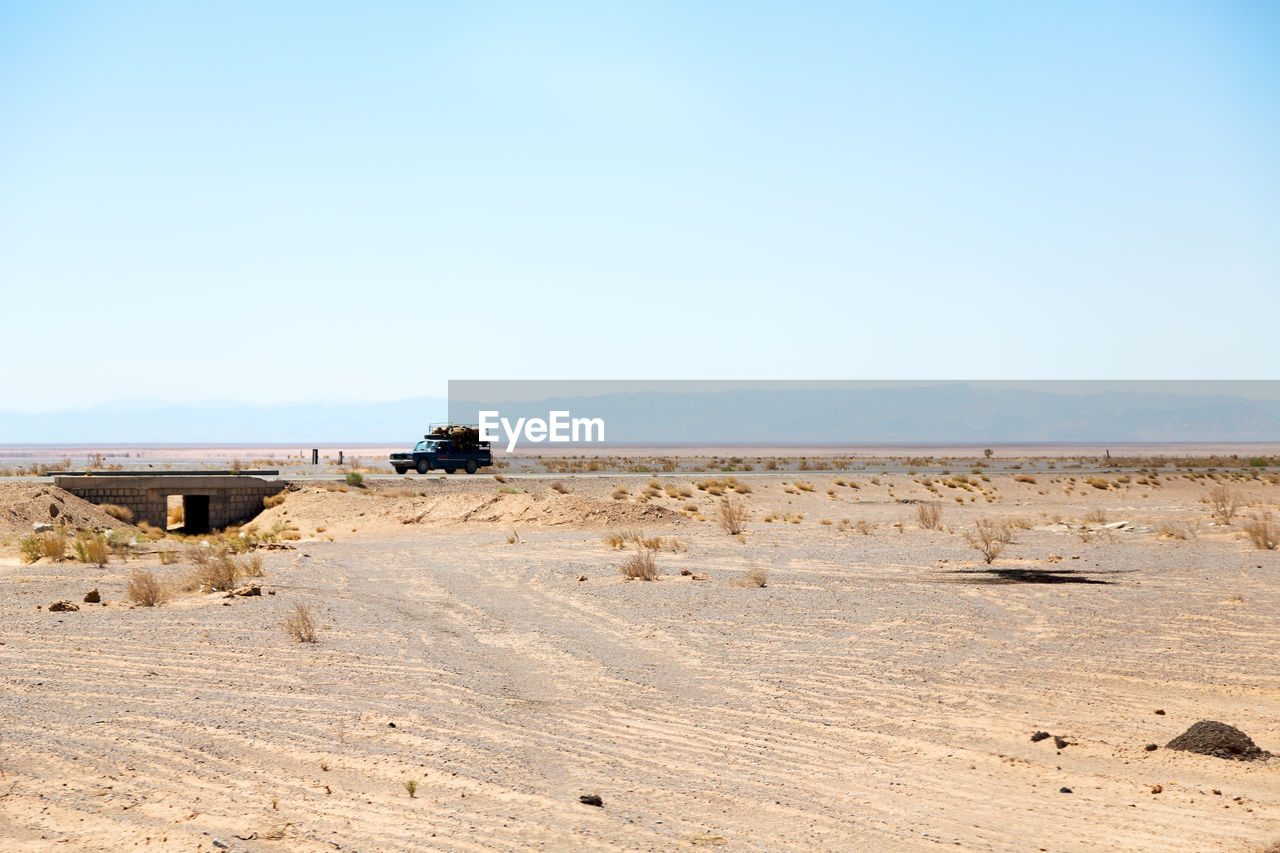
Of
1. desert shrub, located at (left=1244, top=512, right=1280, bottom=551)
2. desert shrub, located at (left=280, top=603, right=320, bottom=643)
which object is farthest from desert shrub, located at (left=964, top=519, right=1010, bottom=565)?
desert shrub, located at (left=280, top=603, right=320, bottom=643)

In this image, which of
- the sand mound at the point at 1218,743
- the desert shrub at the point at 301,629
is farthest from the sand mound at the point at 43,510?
the sand mound at the point at 1218,743

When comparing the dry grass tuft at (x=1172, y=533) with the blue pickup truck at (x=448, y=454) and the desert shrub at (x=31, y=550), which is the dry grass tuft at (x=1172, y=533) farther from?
the blue pickup truck at (x=448, y=454)

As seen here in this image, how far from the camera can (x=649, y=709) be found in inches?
408

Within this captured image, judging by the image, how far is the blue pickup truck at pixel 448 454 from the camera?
56.1 meters

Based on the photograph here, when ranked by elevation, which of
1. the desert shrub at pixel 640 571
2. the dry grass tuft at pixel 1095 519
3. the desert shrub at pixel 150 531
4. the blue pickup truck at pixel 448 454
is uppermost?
the blue pickup truck at pixel 448 454

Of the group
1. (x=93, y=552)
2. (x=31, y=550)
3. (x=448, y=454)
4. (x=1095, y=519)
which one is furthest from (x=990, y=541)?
→ (x=448, y=454)

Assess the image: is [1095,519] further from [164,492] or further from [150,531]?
[164,492]

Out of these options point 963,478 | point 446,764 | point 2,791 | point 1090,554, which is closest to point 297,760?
point 446,764

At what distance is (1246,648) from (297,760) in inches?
448

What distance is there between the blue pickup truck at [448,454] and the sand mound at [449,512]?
1497cm

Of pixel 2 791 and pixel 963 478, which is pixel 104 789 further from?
pixel 963 478

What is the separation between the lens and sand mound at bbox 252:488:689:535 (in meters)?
34.2

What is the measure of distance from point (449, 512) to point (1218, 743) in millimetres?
29738

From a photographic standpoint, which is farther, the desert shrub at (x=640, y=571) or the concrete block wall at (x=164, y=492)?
the concrete block wall at (x=164, y=492)
